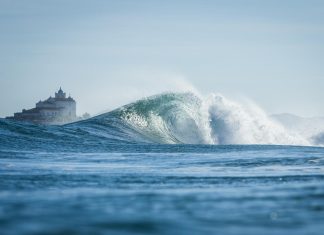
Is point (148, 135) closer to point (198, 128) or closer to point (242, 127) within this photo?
point (198, 128)

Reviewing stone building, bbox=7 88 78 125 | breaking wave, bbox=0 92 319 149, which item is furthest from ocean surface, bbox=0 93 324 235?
stone building, bbox=7 88 78 125

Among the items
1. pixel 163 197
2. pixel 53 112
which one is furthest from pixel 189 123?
pixel 53 112

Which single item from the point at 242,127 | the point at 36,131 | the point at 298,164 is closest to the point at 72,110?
the point at 242,127

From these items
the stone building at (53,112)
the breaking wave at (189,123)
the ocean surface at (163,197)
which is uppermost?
the stone building at (53,112)

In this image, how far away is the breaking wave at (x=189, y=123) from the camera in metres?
37.1

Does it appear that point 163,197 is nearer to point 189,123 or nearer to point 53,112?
point 189,123

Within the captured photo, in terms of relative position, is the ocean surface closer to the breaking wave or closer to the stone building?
the breaking wave

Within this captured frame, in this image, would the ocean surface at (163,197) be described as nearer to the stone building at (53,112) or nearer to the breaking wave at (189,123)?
the breaking wave at (189,123)

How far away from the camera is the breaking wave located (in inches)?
1459

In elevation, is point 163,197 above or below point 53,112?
below

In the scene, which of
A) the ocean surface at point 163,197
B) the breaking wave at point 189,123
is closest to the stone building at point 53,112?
the breaking wave at point 189,123

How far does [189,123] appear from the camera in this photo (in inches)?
1638

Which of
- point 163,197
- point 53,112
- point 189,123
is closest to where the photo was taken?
point 163,197

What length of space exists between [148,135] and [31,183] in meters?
27.4
